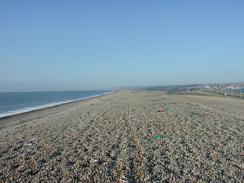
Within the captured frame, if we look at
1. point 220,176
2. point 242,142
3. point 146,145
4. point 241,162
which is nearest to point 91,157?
point 146,145

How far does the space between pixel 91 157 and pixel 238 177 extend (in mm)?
4216

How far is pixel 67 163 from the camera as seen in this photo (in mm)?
Answer: 7277

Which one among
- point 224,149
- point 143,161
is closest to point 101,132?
point 143,161

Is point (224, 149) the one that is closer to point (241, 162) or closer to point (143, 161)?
point (241, 162)

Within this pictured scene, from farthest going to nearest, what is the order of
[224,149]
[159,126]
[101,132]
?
[159,126] < [101,132] < [224,149]

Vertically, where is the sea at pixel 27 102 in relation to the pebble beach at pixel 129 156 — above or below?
below

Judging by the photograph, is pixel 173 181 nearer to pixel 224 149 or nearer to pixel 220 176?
pixel 220 176

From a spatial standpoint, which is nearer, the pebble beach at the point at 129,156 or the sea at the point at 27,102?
the pebble beach at the point at 129,156

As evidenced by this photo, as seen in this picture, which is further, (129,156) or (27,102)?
(27,102)

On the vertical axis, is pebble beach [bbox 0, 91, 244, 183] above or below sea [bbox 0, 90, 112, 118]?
above

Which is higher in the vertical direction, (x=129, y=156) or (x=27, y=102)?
(x=129, y=156)

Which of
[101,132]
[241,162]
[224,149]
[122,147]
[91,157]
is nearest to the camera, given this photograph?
[241,162]

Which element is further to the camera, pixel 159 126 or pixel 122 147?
pixel 159 126

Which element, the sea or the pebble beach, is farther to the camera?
the sea
